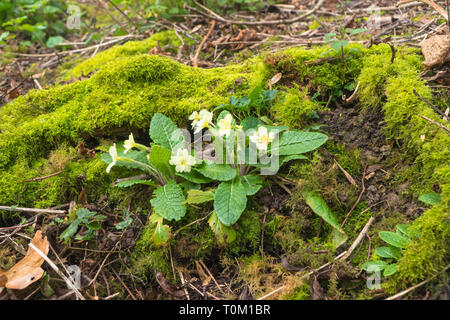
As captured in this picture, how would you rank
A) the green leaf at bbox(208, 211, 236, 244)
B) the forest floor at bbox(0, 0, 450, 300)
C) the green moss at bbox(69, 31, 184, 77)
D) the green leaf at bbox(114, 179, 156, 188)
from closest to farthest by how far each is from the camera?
the forest floor at bbox(0, 0, 450, 300), the green leaf at bbox(208, 211, 236, 244), the green leaf at bbox(114, 179, 156, 188), the green moss at bbox(69, 31, 184, 77)

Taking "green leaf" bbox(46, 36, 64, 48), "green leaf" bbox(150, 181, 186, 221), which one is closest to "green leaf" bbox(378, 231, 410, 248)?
"green leaf" bbox(150, 181, 186, 221)

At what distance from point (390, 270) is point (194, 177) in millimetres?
1261

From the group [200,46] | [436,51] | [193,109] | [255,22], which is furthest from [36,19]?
[436,51]

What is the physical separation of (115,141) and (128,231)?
2.76ft

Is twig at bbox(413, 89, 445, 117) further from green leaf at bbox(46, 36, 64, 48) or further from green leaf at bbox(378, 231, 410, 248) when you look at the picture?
green leaf at bbox(46, 36, 64, 48)

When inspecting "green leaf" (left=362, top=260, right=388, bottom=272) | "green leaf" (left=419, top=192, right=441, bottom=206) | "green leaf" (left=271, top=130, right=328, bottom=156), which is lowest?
"green leaf" (left=362, top=260, right=388, bottom=272)

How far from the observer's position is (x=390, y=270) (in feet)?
5.88

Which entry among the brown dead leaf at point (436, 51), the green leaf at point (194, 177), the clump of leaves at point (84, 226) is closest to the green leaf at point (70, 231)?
the clump of leaves at point (84, 226)

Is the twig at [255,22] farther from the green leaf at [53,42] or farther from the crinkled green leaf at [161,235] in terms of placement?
the crinkled green leaf at [161,235]

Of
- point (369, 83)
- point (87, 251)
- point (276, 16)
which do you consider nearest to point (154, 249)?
point (87, 251)

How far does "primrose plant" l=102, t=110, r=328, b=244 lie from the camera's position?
86.0 inches

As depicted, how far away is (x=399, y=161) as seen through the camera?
2.31 meters

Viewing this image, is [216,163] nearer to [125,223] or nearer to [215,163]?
[215,163]

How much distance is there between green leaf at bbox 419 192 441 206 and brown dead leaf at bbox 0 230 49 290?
7.05ft
